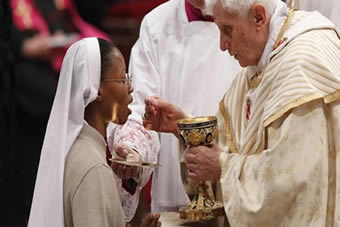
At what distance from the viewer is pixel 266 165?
3805 millimetres

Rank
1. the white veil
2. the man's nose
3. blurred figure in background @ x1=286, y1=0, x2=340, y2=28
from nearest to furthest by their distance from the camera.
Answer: the white veil
the man's nose
blurred figure in background @ x1=286, y1=0, x2=340, y2=28

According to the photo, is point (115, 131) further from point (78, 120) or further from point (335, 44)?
point (335, 44)

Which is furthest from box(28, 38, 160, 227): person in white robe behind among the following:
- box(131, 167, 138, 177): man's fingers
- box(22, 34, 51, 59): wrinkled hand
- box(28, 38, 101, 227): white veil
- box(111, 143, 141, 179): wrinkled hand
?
box(131, 167, 138, 177): man's fingers

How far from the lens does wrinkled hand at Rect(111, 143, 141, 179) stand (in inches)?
169

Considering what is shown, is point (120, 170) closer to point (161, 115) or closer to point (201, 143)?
point (161, 115)

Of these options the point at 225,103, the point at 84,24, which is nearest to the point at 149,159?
the point at 225,103

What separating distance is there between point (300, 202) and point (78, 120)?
3.07ft

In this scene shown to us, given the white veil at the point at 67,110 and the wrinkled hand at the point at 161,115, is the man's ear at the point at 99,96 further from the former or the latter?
the wrinkled hand at the point at 161,115

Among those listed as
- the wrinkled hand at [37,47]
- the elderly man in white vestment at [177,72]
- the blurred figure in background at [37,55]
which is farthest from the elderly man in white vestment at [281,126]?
the elderly man in white vestment at [177,72]

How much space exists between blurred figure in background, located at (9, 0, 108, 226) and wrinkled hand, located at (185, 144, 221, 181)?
2.06ft

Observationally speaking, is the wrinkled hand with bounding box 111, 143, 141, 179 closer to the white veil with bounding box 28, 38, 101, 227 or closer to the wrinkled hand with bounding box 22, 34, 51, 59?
the white veil with bounding box 28, 38, 101, 227

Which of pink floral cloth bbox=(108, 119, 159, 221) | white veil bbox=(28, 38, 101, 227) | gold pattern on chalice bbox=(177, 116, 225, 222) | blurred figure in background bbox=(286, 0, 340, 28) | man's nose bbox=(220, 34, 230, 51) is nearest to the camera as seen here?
white veil bbox=(28, 38, 101, 227)

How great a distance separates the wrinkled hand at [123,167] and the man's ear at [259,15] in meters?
0.87

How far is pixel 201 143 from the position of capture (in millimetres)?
3902
